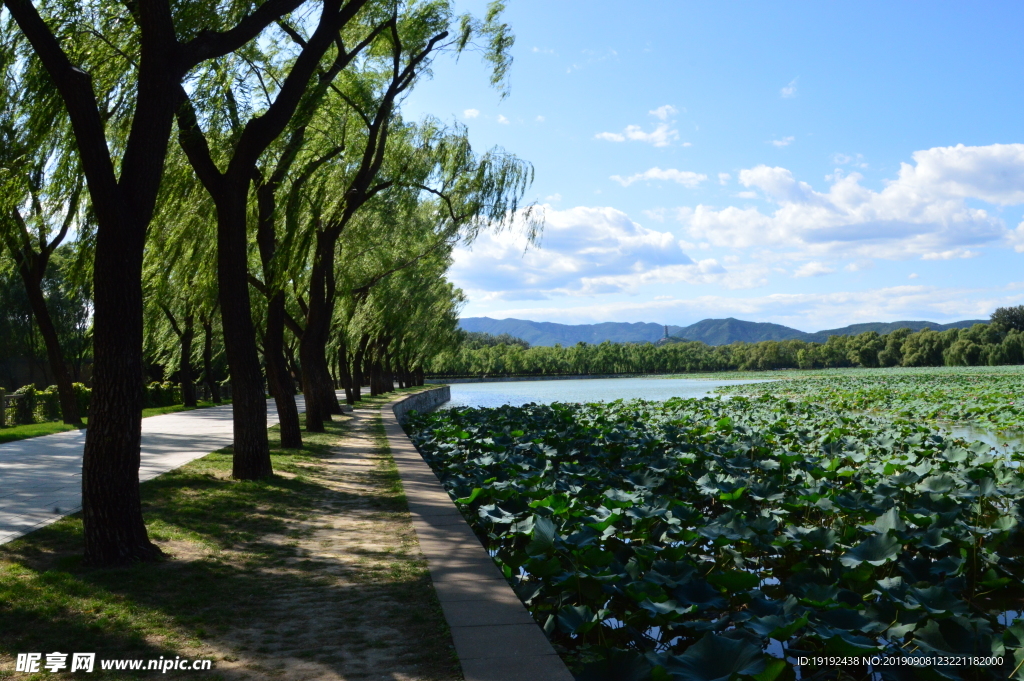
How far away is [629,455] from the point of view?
902cm

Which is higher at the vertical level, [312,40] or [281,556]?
[312,40]

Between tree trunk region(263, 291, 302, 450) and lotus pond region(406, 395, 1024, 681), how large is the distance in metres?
4.33

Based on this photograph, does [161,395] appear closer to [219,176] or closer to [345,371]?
[345,371]

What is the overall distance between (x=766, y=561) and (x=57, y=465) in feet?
29.1

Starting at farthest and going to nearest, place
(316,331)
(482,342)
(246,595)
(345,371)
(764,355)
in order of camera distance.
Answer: (482,342) → (764,355) → (345,371) → (316,331) → (246,595)

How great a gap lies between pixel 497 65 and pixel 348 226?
4.68m

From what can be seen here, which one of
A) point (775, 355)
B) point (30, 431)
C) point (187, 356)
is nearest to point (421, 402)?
point (187, 356)

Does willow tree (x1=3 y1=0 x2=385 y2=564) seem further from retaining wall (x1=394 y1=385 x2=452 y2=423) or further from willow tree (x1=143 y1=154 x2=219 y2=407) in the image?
retaining wall (x1=394 y1=385 x2=452 y2=423)

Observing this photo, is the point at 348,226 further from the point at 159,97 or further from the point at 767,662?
the point at 767,662

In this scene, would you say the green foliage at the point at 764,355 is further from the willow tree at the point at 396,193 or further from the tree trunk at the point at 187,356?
the willow tree at the point at 396,193

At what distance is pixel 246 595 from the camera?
4250 mm

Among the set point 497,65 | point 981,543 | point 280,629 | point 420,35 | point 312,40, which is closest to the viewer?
point 280,629

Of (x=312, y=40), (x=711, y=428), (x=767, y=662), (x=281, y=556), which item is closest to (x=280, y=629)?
(x=281, y=556)

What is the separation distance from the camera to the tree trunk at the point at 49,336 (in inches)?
570
